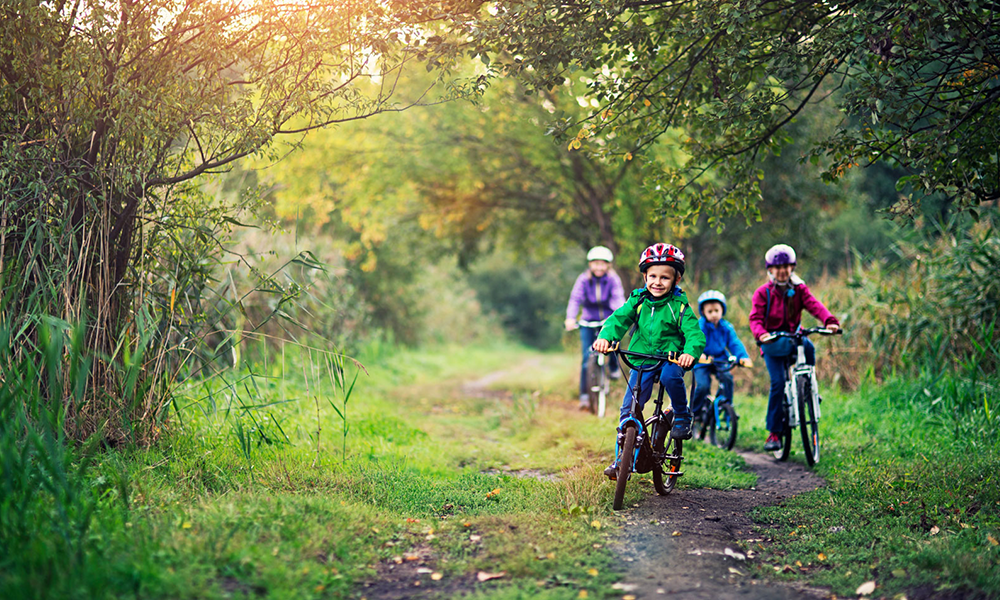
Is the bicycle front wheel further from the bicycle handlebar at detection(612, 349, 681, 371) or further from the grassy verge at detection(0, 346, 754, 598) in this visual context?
the bicycle handlebar at detection(612, 349, 681, 371)

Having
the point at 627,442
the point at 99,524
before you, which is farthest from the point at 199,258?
the point at 627,442

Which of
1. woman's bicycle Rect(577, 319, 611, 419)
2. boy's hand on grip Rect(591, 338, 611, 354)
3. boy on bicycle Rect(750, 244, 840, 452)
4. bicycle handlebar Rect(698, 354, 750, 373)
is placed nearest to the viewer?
boy's hand on grip Rect(591, 338, 611, 354)

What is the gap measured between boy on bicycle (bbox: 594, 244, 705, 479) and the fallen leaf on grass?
173 cm

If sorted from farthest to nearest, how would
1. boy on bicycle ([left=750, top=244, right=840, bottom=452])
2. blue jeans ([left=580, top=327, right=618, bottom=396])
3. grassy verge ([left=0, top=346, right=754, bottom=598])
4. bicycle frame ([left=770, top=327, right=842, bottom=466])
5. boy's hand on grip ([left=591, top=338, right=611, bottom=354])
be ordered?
blue jeans ([left=580, top=327, right=618, bottom=396]) → boy on bicycle ([left=750, top=244, right=840, bottom=452]) → bicycle frame ([left=770, top=327, right=842, bottom=466]) → boy's hand on grip ([left=591, top=338, right=611, bottom=354]) → grassy verge ([left=0, top=346, right=754, bottom=598])

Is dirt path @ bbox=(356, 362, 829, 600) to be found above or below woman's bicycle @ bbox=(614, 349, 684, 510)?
below

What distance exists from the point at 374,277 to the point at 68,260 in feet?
49.3

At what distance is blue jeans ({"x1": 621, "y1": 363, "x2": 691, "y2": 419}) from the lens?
538 cm

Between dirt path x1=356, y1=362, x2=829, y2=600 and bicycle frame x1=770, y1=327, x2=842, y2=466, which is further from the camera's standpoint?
bicycle frame x1=770, y1=327, x2=842, y2=466

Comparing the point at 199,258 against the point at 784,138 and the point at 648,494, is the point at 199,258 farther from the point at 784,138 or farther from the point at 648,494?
the point at 784,138

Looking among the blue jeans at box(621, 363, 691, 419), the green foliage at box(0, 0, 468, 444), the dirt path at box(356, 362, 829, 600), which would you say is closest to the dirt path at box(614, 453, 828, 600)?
the dirt path at box(356, 362, 829, 600)

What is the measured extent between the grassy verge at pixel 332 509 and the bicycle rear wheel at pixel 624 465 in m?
0.11

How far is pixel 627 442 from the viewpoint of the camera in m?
5.13

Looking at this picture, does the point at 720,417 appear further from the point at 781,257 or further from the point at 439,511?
the point at 439,511

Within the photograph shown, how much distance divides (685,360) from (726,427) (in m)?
3.83
